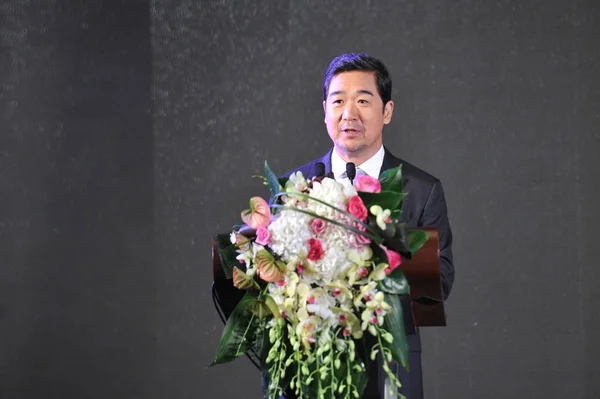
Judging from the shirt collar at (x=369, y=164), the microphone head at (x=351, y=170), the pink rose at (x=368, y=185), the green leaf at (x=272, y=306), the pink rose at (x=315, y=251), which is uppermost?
the shirt collar at (x=369, y=164)

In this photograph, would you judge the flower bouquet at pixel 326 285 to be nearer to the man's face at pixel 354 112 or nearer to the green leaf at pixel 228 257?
the green leaf at pixel 228 257

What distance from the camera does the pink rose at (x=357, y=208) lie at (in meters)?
1.37

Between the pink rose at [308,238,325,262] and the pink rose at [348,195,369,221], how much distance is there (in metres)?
0.08

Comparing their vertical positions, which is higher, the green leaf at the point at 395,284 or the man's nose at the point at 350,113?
the man's nose at the point at 350,113

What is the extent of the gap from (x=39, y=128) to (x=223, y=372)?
1320 mm

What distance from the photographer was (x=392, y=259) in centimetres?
138

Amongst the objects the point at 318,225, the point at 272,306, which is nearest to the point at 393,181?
the point at 318,225

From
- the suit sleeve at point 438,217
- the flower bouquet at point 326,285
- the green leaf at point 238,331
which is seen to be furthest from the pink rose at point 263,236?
the suit sleeve at point 438,217

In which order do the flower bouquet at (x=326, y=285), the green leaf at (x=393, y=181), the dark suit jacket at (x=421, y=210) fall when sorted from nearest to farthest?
the flower bouquet at (x=326, y=285)
the green leaf at (x=393, y=181)
the dark suit jacket at (x=421, y=210)

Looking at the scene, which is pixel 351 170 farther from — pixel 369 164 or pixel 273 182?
pixel 369 164

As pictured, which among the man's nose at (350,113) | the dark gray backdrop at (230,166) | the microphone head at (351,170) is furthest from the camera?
the dark gray backdrop at (230,166)

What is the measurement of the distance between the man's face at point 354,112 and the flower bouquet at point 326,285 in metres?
0.71

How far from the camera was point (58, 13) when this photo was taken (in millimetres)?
3641

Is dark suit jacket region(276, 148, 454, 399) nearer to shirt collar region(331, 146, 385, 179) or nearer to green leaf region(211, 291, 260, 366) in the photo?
shirt collar region(331, 146, 385, 179)
